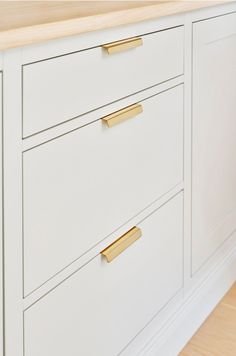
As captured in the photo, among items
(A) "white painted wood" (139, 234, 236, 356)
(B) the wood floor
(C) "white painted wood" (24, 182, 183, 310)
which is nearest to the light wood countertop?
(C) "white painted wood" (24, 182, 183, 310)

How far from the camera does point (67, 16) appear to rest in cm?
110

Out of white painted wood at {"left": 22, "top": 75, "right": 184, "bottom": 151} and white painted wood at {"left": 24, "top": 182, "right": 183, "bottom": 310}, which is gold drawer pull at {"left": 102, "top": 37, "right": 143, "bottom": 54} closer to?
white painted wood at {"left": 22, "top": 75, "right": 184, "bottom": 151}

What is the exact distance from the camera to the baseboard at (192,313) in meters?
1.60

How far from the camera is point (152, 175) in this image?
4.75 feet

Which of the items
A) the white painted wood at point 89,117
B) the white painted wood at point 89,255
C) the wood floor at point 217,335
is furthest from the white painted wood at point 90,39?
the wood floor at point 217,335

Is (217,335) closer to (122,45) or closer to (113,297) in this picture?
(113,297)

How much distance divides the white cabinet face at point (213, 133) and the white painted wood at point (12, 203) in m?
0.76

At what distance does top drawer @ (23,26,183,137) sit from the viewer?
1010mm

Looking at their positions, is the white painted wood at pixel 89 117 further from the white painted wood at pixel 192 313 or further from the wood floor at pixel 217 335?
the wood floor at pixel 217 335

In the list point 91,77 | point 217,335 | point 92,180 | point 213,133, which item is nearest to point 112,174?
point 92,180

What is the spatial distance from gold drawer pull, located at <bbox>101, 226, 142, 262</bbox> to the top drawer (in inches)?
12.3

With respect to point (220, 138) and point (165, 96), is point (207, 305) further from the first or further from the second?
point (165, 96)

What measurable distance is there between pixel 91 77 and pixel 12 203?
1.04 feet

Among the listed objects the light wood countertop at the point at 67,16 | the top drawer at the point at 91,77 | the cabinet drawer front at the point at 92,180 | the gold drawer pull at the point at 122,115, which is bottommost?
the cabinet drawer front at the point at 92,180
